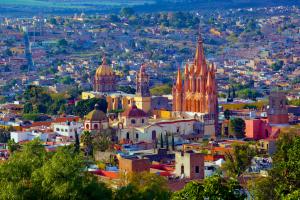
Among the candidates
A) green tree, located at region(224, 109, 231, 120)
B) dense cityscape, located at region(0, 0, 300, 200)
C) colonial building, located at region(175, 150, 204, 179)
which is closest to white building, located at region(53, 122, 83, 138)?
dense cityscape, located at region(0, 0, 300, 200)

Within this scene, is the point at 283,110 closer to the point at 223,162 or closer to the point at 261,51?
the point at 223,162

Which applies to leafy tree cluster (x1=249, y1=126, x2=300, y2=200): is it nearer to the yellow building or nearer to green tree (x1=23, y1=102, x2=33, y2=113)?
the yellow building

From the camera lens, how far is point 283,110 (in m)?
56.3

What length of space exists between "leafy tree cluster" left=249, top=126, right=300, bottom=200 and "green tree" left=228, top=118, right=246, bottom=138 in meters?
19.7

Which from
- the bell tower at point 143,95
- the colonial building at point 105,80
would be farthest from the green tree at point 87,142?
the colonial building at point 105,80

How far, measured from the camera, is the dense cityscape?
30078mm

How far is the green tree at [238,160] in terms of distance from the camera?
40750mm

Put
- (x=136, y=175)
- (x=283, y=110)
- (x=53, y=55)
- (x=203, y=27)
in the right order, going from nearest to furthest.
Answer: (x=136, y=175) < (x=283, y=110) < (x=53, y=55) < (x=203, y=27)

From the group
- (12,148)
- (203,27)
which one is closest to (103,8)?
(203,27)

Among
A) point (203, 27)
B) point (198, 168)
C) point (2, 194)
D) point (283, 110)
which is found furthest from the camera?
point (203, 27)

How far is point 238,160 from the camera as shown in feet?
137

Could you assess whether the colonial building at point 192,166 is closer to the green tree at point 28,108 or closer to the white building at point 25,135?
the white building at point 25,135

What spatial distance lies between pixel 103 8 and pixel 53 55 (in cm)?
7250

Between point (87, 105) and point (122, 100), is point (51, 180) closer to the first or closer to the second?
point (87, 105)
